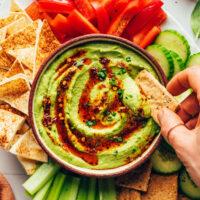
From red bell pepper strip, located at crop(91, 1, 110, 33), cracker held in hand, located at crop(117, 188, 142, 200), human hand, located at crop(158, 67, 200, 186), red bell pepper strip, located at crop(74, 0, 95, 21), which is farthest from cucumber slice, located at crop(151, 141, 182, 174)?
red bell pepper strip, located at crop(74, 0, 95, 21)

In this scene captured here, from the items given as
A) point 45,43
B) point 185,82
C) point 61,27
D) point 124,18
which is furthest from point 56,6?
point 185,82

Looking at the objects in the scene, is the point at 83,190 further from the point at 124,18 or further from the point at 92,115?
the point at 124,18

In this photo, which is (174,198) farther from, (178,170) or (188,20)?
(188,20)

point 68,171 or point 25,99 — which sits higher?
point 25,99

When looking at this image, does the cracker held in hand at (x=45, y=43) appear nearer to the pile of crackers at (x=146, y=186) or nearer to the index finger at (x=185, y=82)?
the index finger at (x=185, y=82)

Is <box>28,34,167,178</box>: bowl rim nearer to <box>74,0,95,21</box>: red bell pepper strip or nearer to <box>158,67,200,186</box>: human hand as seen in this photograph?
<box>158,67,200,186</box>: human hand

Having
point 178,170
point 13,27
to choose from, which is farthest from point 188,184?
point 13,27
